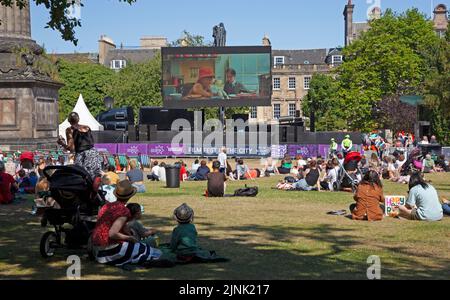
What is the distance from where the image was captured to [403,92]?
73250 mm

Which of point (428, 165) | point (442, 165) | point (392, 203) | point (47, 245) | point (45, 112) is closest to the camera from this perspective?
point (47, 245)

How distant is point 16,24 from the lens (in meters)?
31.9

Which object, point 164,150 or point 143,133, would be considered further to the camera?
point 143,133

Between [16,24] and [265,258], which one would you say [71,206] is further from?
[16,24]

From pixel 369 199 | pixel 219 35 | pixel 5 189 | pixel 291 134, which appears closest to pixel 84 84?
pixel 219 35

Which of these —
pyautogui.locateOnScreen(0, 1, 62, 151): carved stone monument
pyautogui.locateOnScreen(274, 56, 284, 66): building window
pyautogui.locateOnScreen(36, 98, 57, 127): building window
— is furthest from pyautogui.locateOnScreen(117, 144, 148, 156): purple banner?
pyautogui.locateOnScreen(274, 56, 284, 66): building window

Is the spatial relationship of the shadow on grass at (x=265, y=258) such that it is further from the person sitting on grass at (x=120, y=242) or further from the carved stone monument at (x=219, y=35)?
the carved stone monument at (x=219, y=35)

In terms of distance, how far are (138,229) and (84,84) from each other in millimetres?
83800

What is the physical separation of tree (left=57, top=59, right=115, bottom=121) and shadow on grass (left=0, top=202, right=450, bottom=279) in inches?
3101

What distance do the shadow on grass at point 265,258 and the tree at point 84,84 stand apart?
78.8 m

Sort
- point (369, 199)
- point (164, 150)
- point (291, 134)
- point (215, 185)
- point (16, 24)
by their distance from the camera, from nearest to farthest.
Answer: point (369, 199)
point (215, 185)
point (16, 24)
point (291, 134)
point (164, 150)

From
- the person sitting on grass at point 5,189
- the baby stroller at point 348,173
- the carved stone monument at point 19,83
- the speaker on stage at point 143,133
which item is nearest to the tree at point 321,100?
the speaker on stage at point 143,133

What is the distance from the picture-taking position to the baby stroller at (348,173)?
23.4 metres

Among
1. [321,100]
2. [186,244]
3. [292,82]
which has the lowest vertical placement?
[186,244]
